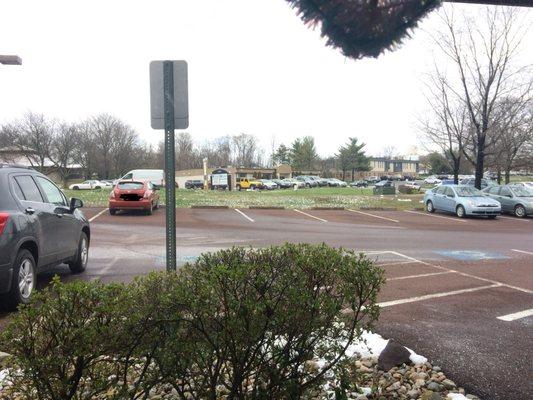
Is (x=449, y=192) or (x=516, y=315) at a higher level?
(x=449, y=192)

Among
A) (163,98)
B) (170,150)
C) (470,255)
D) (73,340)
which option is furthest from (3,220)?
(470,255)

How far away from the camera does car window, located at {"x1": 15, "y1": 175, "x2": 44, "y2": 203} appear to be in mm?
5707

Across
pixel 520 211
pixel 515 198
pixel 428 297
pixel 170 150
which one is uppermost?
pixel 170 150

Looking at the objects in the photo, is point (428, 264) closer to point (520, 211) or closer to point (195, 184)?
point (520, 211)

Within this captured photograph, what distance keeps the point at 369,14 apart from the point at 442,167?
4356 inches

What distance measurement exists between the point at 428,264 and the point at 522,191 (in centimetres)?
1571

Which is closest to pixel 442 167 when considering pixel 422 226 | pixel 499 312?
pixel 422 226

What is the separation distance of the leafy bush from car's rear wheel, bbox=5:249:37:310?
3.25m

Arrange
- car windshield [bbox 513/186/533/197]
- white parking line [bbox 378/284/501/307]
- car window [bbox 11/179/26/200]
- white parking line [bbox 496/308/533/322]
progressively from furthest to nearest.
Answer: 1. car windshield [bbox 513/186/533/197]
2. white parking line [bbox 378/284/501/307]
3. car window [bbox 11/179/26/200]
4. white parking line [bbox 496/308/533/322]

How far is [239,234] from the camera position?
13602mm

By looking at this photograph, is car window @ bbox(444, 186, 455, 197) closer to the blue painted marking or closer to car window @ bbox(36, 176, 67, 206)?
the blue painted marking

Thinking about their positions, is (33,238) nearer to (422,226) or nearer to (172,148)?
(172,148)

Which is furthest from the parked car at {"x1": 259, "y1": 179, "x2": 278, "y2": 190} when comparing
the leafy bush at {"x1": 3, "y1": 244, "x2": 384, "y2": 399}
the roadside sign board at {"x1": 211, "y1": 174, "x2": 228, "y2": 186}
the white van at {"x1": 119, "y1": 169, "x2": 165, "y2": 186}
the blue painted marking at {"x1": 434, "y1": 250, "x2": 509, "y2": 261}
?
the leafy bush at {"x1": 3, "y1": 244, "x2": 384, "y2": 399}

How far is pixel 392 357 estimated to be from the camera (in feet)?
12.3
